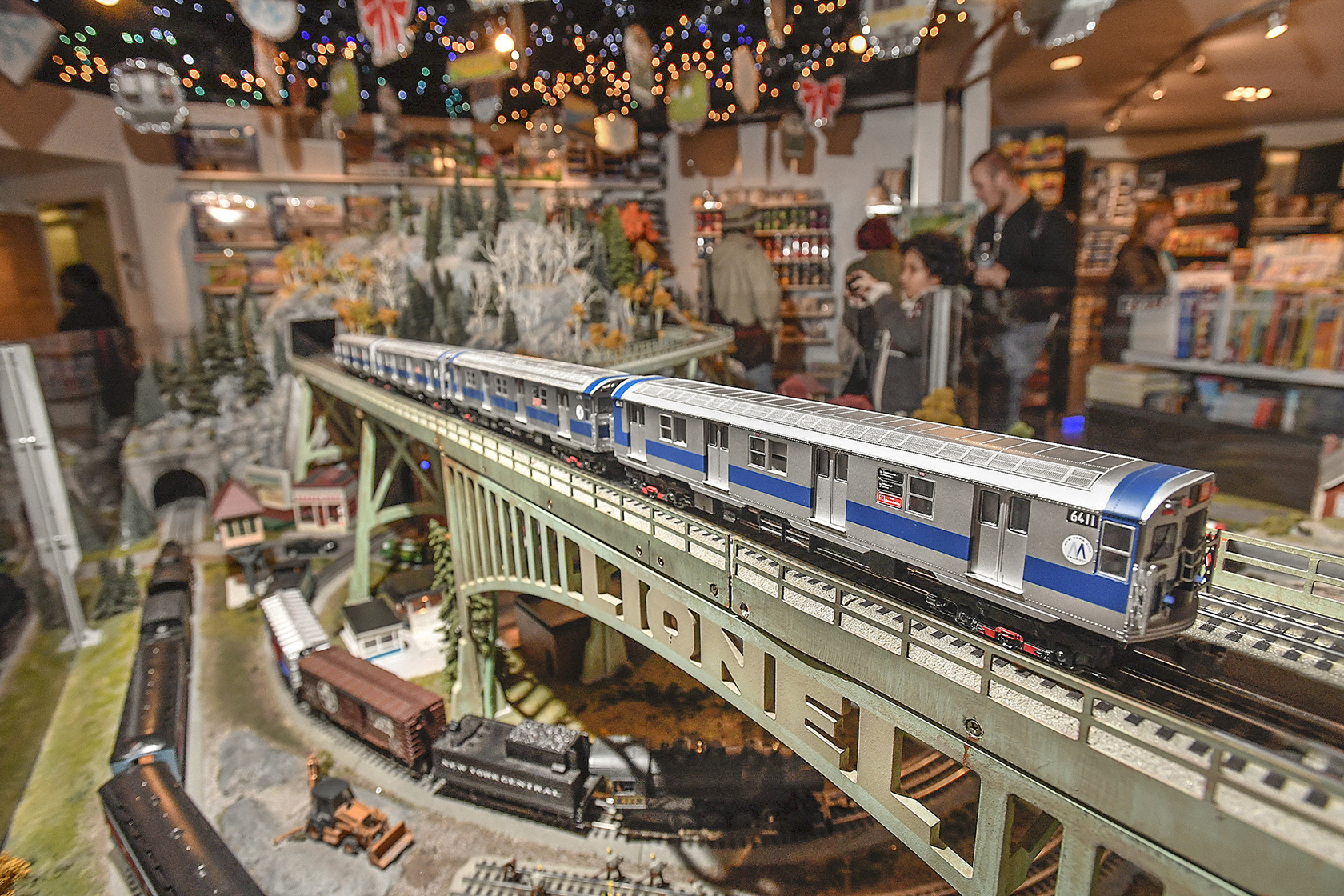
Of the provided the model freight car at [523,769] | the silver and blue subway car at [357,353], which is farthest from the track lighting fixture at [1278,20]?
the silver and blue subway car at [357,353]

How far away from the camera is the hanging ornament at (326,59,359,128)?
23734 millimetres

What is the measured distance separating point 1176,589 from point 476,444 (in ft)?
41.6

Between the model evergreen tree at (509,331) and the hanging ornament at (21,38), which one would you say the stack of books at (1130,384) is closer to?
the model evergreen tree at (509,331)

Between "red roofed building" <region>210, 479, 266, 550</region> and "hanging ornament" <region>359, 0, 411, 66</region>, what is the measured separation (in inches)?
867

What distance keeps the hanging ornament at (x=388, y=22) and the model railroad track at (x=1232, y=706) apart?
19.4 m

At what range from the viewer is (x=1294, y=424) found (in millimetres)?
13648

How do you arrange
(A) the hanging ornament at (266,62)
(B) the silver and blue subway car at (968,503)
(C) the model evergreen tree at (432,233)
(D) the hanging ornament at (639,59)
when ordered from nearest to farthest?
1. (B) the silver and blue subway car at (968,503)
2. (D) the hanging ornament at (639,59)
3. (A) the hanging ornament at (266,62)
4. (C) the model evergreen tree at (432,233)

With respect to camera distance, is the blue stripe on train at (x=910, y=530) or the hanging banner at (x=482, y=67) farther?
the hanging banner at (x=482, y=67)

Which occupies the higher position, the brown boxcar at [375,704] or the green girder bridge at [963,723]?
the green girder bridge at [963,723]

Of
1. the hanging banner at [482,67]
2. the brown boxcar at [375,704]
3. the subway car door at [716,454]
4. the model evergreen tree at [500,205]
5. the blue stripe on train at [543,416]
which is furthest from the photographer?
the model evergreen tree at [500,205]

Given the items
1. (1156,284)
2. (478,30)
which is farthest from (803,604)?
(478,30)

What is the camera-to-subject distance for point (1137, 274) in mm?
16719

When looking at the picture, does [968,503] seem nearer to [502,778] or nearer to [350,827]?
[502,778]

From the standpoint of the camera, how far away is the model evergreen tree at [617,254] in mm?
31594
